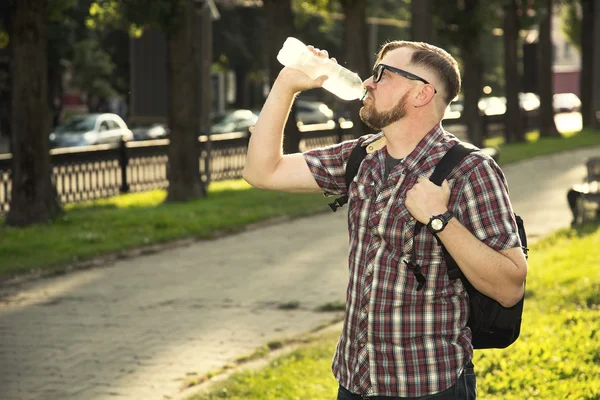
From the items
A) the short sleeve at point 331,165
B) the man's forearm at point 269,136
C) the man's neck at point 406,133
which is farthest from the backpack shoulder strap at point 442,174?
the man's forearm at point 269,136

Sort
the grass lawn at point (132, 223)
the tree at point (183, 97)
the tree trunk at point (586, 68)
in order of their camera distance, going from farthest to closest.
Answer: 1. the tree trunk at point (586, 68)
2. the tree at point (183, 97)
3. the grass lawn at point (132, 223)

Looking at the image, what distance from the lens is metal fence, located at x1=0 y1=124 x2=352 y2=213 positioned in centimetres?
1983

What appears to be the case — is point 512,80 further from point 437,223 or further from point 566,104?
point 566,104

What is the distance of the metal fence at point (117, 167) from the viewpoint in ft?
65.1

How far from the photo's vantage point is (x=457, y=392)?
11.6ft

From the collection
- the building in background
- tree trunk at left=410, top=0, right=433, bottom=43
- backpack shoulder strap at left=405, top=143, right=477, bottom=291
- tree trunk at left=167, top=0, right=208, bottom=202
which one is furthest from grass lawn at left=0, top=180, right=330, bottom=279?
the building in background

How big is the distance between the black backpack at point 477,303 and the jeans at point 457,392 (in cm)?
10

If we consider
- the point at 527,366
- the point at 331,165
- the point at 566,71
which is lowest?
the point at 527,366

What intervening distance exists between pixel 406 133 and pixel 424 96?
128 millimetres

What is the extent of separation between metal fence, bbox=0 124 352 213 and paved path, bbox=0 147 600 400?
5.65 meters

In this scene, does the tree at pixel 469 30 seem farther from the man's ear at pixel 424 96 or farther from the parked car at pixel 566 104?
the parked car at pixel 566 104

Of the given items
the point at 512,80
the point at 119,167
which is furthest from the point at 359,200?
the point at 512,80

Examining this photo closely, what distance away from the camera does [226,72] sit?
6059cm

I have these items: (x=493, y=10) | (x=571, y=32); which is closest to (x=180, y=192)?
(x=493, y=10)
